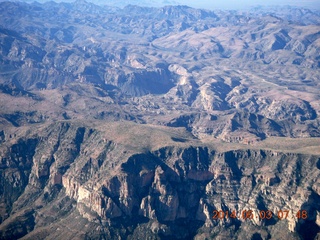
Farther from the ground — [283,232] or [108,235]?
[283,232]

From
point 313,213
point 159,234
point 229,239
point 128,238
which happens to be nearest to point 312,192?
point 313,213

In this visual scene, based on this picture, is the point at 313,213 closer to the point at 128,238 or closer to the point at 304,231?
the point at 304,231

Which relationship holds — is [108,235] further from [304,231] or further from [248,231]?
[304,231]

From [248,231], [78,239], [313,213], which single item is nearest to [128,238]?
[78,239]

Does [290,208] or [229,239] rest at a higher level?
[290,208]

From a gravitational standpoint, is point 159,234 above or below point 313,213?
below

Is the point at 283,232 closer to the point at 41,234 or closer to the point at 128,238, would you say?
the point at 128,238

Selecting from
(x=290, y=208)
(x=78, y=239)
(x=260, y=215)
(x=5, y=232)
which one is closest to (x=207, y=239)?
(x=260, y=215)
